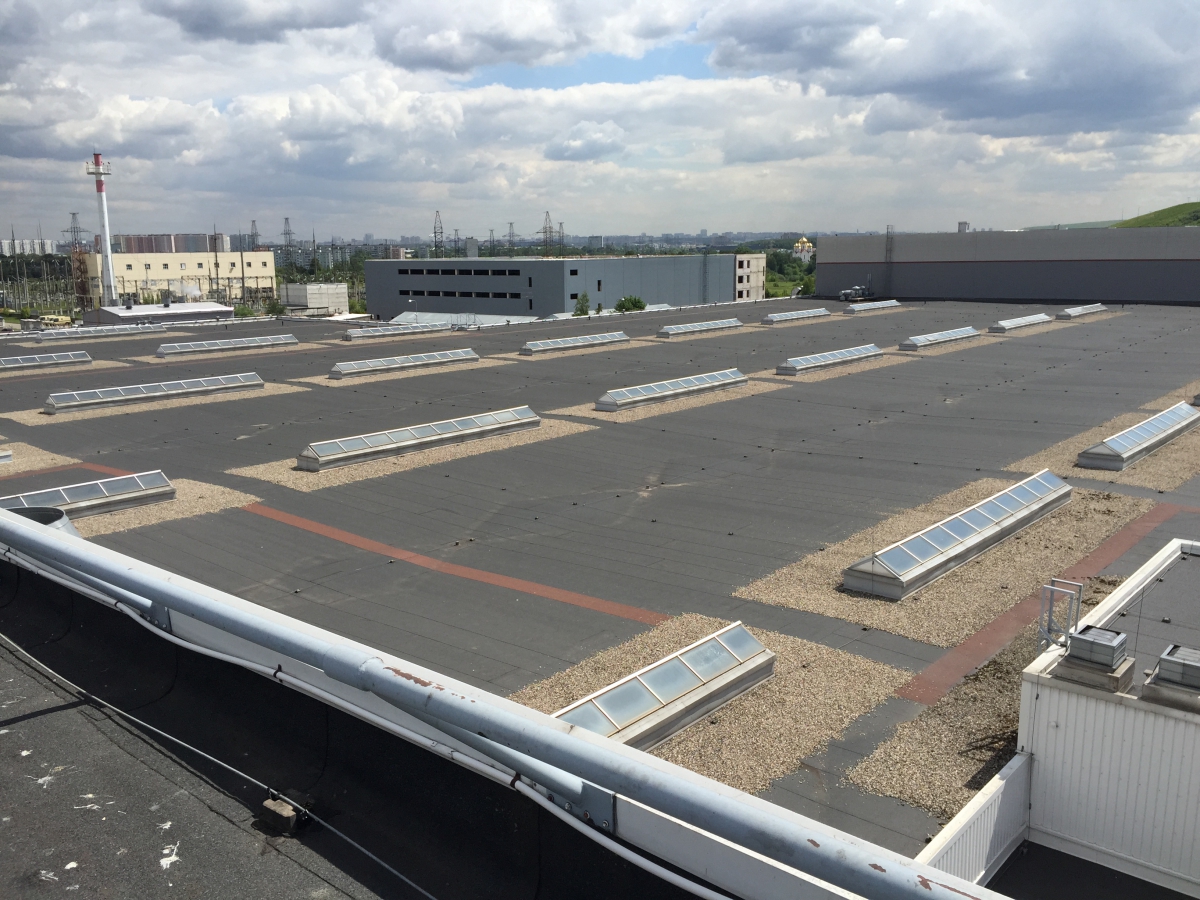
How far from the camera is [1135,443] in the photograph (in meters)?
25.0

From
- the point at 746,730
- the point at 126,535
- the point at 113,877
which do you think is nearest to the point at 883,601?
the point at 746,730

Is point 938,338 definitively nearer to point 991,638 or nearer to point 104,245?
point 991,638

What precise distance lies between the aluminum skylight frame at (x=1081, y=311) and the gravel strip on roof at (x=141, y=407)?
1914 inches

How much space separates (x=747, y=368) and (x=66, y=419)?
2680 centimetres

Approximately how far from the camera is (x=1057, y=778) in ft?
34.5

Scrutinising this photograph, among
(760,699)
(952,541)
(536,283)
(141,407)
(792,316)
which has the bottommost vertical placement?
(760,699)

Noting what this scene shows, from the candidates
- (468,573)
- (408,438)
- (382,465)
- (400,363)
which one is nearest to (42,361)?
(400,363)

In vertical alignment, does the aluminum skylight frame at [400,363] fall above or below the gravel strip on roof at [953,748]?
above

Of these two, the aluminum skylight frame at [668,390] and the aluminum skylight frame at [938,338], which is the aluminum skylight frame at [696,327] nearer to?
the aluminum skylight frame at [938,338]

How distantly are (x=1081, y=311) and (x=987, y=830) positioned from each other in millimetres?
61176

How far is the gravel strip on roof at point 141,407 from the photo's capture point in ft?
102

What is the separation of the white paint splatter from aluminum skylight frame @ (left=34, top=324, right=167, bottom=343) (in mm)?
55710

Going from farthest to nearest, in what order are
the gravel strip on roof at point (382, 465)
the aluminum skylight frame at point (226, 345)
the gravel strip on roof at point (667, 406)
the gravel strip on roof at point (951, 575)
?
the aluminum skylight frame at point (226, 345)
the gravel strip on roof at point (667, 406)
the gravel strip on roof at point (382, 465)
the gravel strip on roof at point (951, 575)

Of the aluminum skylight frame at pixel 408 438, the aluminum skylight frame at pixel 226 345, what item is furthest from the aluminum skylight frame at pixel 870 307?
the aluminum skylight frame at pixel 408 438
